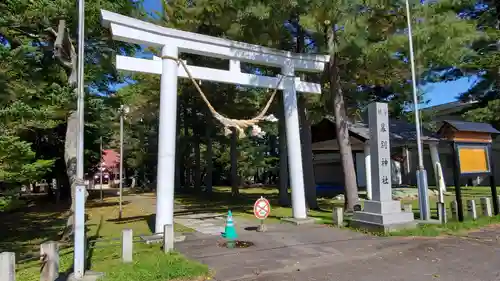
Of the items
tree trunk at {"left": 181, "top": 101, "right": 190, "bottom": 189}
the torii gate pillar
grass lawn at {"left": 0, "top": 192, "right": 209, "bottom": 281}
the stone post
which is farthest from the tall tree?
tree trunk at {"left": 181, "top": 101, "right": 190, "bottom": 189}

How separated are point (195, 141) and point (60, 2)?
60.2 feet

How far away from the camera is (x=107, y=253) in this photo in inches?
332

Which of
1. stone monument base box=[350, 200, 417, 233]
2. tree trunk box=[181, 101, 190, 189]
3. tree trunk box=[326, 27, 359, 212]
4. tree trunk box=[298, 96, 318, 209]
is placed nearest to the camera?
stone monument base box=[350, 200, 417, 233]

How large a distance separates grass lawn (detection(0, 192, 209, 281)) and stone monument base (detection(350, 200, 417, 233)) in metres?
5.28

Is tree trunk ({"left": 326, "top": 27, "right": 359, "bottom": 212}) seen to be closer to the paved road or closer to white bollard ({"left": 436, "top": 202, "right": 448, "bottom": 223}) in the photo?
white bollard ({"left": 436, "top": 202, "right": 448, "bottom": 223})

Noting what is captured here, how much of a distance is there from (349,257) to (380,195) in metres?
3.36

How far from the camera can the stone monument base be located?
10133mm

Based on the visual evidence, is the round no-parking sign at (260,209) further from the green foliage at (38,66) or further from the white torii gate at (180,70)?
the green foliage at (38,66)

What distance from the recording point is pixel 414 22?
13.4m

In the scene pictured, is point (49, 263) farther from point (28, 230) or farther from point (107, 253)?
point (28, 230)

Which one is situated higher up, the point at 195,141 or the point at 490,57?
the point at 490,57

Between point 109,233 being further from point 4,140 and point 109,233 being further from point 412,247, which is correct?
point 412,247

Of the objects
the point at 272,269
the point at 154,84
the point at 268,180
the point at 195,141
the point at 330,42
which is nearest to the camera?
the point at 272,269

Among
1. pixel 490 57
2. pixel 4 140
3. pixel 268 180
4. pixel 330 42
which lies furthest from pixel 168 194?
pixel 268 180
